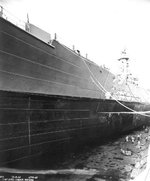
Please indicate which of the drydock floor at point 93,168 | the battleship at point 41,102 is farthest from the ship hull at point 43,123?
the drydock floor at point 93,168

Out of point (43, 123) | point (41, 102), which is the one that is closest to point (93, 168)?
point (43, 123)

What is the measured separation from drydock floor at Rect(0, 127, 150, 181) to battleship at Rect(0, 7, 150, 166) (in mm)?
529

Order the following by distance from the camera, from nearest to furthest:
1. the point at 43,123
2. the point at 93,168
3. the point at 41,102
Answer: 1. the point at 93,168
2. the point at 41,102
3. the point at 43,123

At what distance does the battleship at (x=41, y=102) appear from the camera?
514cm

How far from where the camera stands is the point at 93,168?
5660 mm

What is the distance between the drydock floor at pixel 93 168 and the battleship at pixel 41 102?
529mm

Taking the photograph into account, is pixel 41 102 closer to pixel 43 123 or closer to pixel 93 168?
pixel 43 123

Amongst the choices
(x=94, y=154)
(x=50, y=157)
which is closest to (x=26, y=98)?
(x=50, y=157)

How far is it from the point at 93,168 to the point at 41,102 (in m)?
2.48

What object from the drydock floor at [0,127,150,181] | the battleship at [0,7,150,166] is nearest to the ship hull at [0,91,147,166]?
the battleship at [0,7,150,166]

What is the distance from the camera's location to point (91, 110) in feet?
26.3

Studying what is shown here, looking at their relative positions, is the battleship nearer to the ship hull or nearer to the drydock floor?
the ship hull

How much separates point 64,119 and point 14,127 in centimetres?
192

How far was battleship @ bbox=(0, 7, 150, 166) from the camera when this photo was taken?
5145 millimetres
